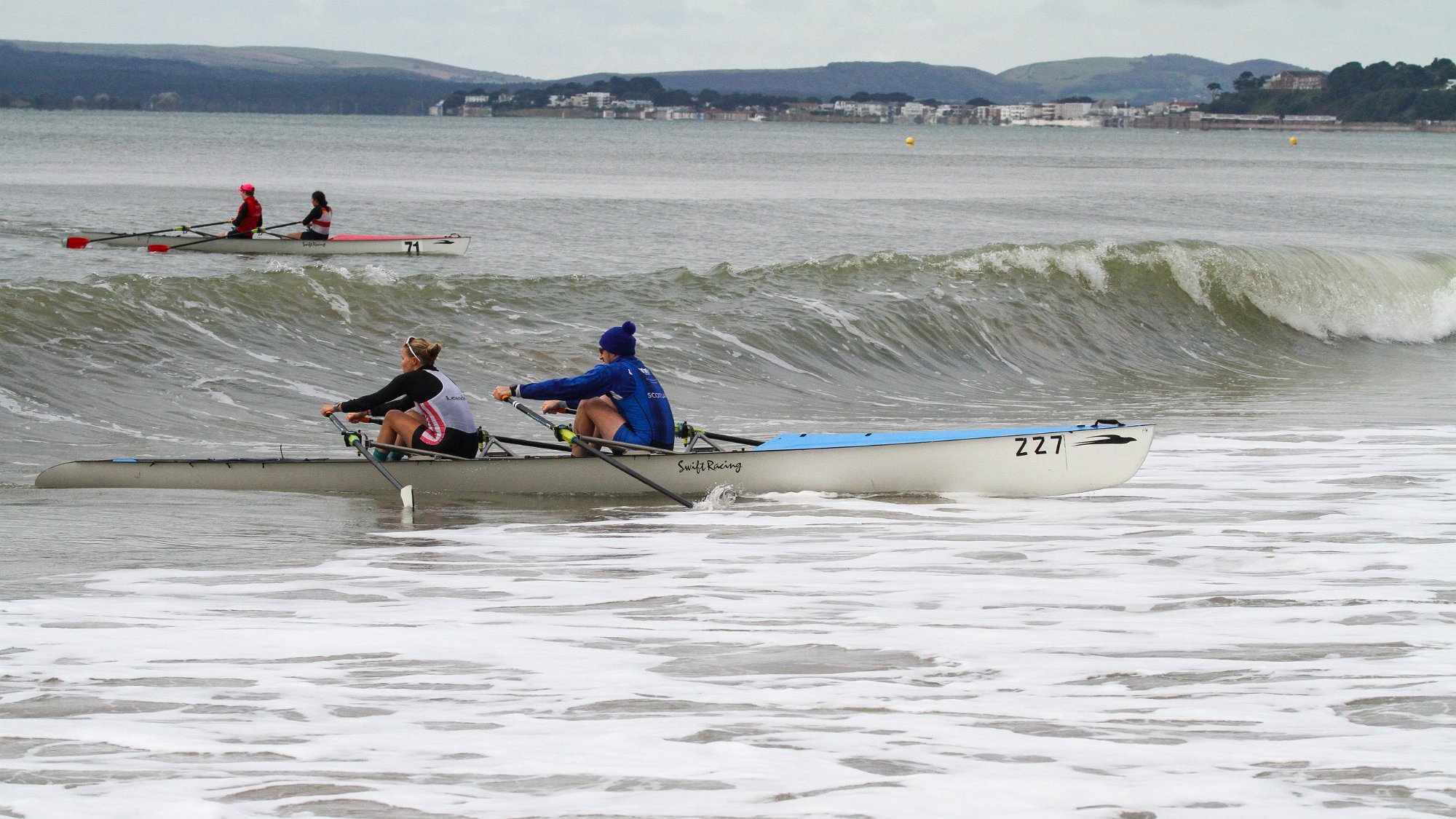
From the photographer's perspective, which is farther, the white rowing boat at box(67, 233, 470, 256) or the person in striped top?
the person in striped top

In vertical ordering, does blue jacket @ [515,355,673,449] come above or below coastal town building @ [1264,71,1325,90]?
below

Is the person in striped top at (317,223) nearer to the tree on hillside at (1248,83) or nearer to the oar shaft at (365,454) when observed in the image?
the oar shaft at (365,454)

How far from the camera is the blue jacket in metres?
9.33

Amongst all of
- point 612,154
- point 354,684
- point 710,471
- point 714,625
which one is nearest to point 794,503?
point 710,471

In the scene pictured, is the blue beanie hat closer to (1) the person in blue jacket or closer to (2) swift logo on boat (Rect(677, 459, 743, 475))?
(1) the person in blue jacket

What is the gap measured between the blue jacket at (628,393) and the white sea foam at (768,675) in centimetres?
112

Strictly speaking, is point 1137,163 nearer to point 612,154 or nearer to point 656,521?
point 612,154

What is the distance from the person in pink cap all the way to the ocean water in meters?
1.07

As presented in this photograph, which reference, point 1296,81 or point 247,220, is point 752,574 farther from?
point 1296,81

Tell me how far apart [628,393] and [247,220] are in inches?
602

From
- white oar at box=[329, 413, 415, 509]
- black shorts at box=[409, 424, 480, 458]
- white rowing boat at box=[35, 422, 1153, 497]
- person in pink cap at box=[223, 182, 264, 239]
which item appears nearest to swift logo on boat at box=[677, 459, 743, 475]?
white rowing boat at box=[35, 422, 1153, 497]

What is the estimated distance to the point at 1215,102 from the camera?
18888 centimetres

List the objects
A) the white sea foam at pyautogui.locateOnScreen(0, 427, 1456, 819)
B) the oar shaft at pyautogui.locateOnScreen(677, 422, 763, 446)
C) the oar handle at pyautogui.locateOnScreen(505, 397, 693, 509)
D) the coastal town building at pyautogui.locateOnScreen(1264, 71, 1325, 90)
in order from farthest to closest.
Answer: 1. the coastal town building at pyautogui.locateOnScreen(1264, 71, 1325, 90)
2. the oar shaft at pyautogui.locateOnScreen(677, 422, 763, 446)
3. the oar handle at pyautogui.locateOnScreen(505, 397, 693, 509)
4. the white sea foam at pyautogui.locateOnScreen(0, 427, 1456, 819)

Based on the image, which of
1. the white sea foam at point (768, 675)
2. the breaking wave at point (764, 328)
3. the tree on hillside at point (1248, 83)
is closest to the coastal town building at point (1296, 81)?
the tree on hillside at point (1248, 83)
